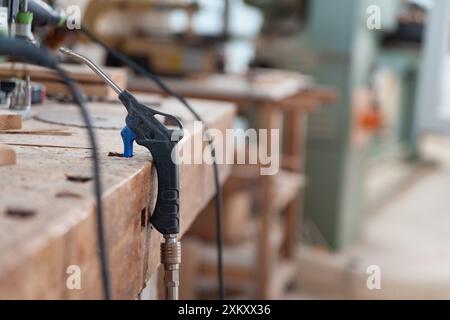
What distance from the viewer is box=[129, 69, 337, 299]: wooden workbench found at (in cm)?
252

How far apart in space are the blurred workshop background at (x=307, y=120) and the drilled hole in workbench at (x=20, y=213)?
5.32 ft

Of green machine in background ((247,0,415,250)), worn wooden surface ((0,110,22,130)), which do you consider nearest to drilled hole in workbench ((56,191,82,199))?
worn wooden surface ((0,110,22,130))

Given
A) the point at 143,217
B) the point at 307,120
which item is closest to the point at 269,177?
the point at 307,120

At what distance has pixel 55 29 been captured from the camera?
1.62m

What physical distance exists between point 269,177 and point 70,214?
2.05 metres

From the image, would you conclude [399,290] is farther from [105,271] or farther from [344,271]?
[105,271]

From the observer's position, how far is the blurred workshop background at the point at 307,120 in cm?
261

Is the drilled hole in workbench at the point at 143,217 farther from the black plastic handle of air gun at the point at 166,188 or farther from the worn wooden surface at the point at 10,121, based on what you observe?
the worn wooden surface at the point at 10,121

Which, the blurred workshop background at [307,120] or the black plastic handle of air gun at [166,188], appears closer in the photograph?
the black plastic handle of air gun at [166,188]

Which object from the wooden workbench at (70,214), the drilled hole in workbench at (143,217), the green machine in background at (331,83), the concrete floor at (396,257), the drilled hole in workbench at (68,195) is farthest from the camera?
the green machine in background at (331,83)

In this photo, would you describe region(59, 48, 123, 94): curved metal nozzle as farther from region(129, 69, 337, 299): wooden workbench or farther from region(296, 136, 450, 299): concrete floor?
region(296, 136, 450, 299): concrete floor

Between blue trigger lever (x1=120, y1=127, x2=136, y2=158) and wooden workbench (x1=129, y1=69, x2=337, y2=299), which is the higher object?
blue trigger lever (x1=120, y1=127, x2=136, y2=158)

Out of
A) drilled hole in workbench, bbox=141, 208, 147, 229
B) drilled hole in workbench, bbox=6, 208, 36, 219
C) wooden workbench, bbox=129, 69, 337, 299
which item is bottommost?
wooden workbench, bbox=129, 69, 337, 299

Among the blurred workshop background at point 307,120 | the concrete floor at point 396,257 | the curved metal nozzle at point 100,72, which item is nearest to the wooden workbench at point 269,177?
the blurred workshop background at point 307,120
